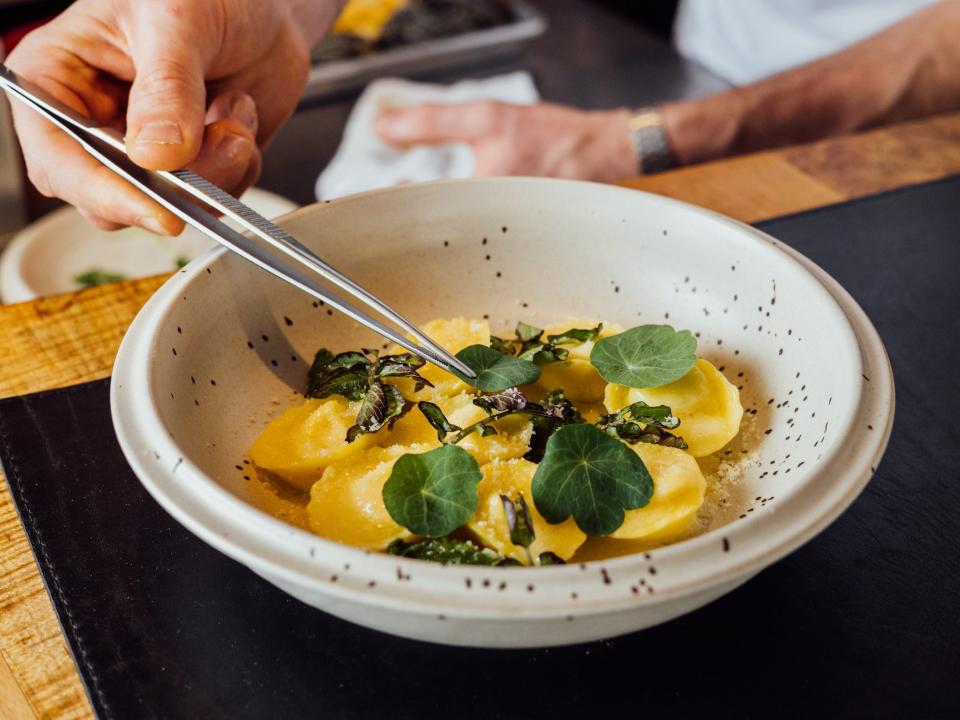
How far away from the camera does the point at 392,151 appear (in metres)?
1.60

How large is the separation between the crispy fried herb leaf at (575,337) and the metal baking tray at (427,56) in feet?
3.82

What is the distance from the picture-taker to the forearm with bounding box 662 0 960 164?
160 centimetres

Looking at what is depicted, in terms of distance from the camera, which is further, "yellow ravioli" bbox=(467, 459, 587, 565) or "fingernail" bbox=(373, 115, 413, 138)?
"fingernail" bbox=(373, 115, 413, 138)

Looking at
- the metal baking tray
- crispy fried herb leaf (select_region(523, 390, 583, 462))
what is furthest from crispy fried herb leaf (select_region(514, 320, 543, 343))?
the metal baking tray

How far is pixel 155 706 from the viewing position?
21.8 inches

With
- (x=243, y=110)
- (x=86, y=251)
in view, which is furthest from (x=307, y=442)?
(x=86, y=251)

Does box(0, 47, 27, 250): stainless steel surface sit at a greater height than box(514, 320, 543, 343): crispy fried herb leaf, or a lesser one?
lesser

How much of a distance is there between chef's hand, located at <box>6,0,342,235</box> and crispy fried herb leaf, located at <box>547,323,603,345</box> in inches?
13.3

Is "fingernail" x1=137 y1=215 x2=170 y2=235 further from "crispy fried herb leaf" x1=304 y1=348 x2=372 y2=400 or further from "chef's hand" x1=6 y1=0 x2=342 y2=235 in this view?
"crispy fried herb leaf" x1=304 y1=348 x2=372 y2=400

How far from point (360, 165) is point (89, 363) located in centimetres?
76

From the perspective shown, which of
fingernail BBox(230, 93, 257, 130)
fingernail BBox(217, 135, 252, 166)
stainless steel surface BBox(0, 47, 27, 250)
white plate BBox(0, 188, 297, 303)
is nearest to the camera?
fingernail BBox(217, 135, 252, 166)

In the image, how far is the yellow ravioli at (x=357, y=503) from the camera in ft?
1.86

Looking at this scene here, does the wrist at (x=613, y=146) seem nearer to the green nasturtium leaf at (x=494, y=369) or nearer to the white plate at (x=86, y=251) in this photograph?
the white plate at (x=86, y=251)

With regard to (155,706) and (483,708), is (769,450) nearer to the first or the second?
(483,708)
